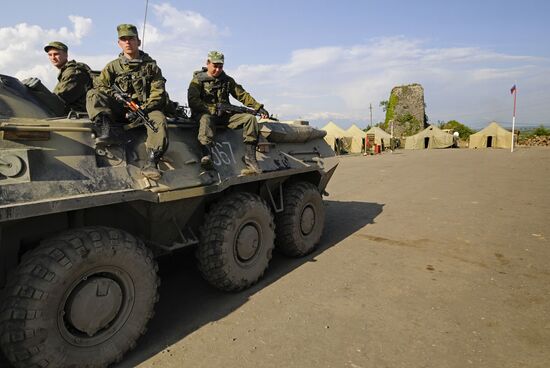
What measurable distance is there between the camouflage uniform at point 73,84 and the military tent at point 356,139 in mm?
27700

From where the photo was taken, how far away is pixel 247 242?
4.15 m

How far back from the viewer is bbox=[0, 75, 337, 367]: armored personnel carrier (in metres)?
2.54

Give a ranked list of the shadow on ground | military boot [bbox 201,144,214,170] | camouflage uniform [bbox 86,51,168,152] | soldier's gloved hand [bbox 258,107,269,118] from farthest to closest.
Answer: soldier's gloved hand [bbox 258,107,269,118], military boot [bbox 201,144,214,170], camouflage uniform [bbox 86,51,168,152], the shadow on ground

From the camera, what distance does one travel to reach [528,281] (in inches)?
173

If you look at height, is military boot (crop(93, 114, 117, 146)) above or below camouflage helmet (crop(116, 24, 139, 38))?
below

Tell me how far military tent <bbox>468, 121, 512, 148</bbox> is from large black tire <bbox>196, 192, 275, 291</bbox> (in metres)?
32.9

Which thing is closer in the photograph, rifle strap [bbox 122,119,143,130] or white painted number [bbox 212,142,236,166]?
rifle strap [bbox 122,119,143,130]

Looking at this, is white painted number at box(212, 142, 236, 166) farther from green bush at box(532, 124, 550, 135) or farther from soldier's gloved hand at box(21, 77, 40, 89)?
green bush at box(532, 124, 550, 135)

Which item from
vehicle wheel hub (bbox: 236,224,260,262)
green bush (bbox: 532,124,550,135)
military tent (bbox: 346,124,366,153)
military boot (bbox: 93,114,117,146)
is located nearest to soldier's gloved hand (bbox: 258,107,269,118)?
vehicle wheel hub (bbox: 236,224,260,262)

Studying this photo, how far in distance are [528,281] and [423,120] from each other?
138 ft

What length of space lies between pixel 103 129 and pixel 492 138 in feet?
116

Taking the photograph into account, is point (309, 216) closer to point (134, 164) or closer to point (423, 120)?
point (134, 164)

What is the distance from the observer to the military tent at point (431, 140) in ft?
114

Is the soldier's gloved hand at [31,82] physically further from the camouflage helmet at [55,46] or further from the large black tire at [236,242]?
the large black tire at [236,242]
